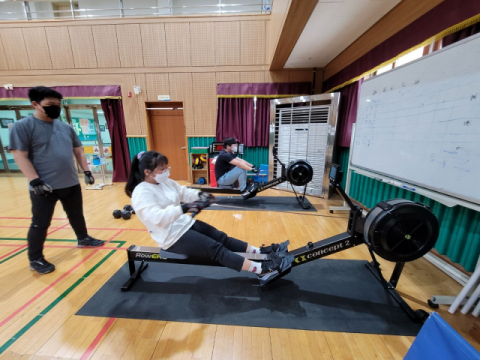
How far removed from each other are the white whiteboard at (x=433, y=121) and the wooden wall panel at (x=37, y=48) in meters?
7.08

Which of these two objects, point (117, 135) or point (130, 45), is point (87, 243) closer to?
point (117, 135)

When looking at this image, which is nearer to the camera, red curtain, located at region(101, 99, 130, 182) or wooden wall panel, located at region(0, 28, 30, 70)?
wooden wall panel, located at region(0, 28, 30, 70)

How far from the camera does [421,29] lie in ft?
6.64

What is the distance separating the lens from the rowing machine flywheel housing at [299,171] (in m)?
3.08

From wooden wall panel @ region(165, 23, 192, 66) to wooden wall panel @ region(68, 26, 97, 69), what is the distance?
1.84 metres

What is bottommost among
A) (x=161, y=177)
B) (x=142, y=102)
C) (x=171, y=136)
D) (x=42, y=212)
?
(x=42, y=212)

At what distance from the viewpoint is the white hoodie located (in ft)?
4.42

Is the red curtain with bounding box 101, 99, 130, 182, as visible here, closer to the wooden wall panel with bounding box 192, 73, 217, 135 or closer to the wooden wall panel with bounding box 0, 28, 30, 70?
the wooden wall panel with bounding box 192, 73, 217, 135

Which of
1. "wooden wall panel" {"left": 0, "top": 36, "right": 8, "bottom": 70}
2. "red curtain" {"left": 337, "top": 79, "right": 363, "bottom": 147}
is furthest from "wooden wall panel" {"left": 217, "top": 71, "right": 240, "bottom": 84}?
"wooden wall panel" {"left": 0, "top": 36, "right": 8, "bottom": 70}

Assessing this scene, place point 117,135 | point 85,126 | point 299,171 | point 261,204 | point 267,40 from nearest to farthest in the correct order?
point 299,171 → point 261,204 → point 267,40 → point 117,135 → point 85,126

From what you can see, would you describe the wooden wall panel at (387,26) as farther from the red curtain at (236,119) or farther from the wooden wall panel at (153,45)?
the wooden wall panel at (153,45)

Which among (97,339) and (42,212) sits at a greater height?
(42,212)

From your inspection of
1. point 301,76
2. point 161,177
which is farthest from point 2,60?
point 301,76

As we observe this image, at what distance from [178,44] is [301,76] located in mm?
3031
